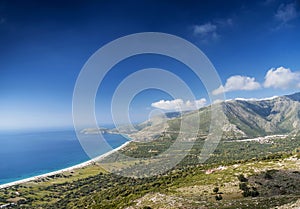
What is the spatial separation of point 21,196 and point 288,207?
92513 millimetres

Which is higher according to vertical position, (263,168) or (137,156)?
(263,168)

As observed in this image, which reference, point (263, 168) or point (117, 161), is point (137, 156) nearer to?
point (117, 161)

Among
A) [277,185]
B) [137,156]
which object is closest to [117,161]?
[137,156]

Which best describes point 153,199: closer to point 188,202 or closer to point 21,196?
point 188,202

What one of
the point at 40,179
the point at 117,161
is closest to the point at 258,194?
the point at 40,179

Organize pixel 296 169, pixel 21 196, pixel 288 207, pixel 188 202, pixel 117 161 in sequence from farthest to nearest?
pixel 117 161
pixel 21 196
pixel 296 169
pixel 188 202
pixel 288 207

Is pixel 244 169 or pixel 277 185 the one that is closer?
pixel 277 185

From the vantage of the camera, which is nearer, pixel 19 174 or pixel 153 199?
pixel 153 199

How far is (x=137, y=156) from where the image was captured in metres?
162

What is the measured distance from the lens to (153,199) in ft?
92.7

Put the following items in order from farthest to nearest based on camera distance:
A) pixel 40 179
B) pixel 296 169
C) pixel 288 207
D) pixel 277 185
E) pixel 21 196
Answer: pixel 40 179 < pixel 21 196 < pixel 296 169 < pixel 277 185 < pixel 288 207

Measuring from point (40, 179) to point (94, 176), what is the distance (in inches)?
960

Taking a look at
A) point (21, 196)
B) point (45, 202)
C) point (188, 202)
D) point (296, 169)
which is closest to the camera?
point (188, 202)

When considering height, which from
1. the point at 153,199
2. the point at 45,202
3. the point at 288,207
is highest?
the point at 288,207
